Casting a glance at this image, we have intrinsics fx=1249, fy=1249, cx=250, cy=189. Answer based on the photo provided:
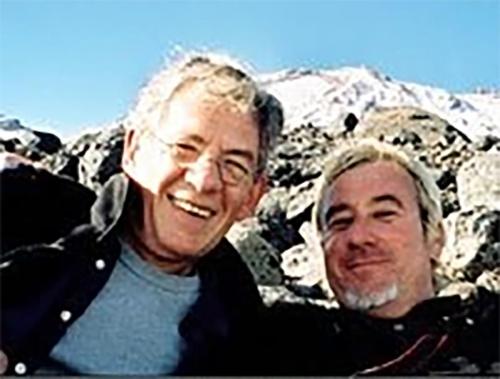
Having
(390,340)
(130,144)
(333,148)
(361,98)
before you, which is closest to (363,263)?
(390,340)

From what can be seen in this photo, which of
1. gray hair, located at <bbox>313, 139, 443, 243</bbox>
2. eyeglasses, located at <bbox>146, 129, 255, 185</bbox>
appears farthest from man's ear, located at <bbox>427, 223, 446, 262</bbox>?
eyeglasses, located at <bbox>146, 129, 255, 185</bbox>

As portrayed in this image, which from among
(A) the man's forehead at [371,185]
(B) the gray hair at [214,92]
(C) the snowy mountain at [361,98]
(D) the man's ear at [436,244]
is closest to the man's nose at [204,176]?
(B) the gray hair at [214,92]

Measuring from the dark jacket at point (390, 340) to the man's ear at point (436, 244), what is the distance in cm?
14

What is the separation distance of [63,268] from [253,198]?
572 mm

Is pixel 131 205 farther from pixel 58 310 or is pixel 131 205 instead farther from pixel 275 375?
pixel 275 375

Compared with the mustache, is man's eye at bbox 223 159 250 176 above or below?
above

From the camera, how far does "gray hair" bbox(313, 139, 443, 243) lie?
12.1ft

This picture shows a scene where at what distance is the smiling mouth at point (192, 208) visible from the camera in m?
3.52

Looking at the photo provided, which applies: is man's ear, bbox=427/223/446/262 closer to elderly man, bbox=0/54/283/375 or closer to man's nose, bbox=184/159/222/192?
elderly man, bbox=0/54/283/375

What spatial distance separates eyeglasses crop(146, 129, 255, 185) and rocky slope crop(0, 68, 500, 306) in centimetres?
9

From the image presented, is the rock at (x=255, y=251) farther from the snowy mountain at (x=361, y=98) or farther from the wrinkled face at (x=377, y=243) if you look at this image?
the snowy mountain at (x=361, y=98)

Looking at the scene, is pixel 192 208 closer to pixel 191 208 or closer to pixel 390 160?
pixel 191 208

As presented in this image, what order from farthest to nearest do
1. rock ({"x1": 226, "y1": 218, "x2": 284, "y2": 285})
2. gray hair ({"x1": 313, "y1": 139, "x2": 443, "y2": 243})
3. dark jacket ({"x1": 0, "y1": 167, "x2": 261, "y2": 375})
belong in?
gray hair ({"x1": 313, "y1": 139, "x2": 443, "y2": 243}) < rock ({"x1": 226, "y1": 218, "x2": 284, "y2": 285}) < dark jacket ({"x1": 0, "y1": 167, "x2": 261, "y2": 375})

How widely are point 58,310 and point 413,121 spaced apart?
1162 mm
